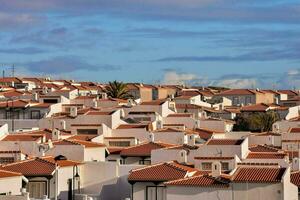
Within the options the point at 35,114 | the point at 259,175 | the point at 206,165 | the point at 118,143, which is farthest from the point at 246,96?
the point at 259,175

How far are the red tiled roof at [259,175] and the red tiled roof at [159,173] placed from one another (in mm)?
5278

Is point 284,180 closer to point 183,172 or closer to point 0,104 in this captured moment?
point 183,172

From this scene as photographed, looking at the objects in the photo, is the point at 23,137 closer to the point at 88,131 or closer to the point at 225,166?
the point at 225,166

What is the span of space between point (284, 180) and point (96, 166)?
574 inches

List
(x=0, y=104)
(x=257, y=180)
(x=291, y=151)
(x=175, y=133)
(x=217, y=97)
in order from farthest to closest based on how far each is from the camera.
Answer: (x=217, y=97) < (x=0, y=104) < (x=175, y=133) < (x=291, y=151) < (x=257, y=180)

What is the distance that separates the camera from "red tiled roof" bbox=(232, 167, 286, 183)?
1368 inches

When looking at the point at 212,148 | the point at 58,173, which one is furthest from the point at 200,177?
the point at 212,148

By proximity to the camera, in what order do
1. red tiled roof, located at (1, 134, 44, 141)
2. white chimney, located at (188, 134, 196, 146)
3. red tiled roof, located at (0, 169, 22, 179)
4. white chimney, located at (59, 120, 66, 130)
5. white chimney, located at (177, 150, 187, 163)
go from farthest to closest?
1. white chimney, located at (59, 120, 66, 130)
2. white chimney, located at (188, 134, 196, 146)
3. red tiled roof, located at (1, 134, 44, 141)
4. white chimney, located at (177, 150, 187, 163)
5. red tiled roof, located at (0, 169, 22, 179)

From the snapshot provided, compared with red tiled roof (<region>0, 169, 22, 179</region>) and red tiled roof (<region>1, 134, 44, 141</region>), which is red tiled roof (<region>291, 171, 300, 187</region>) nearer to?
red tiled roof (<region>0, 169, 22, 179</region>)

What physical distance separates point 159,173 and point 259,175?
714cm

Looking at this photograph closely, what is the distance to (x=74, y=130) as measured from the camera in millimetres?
70062

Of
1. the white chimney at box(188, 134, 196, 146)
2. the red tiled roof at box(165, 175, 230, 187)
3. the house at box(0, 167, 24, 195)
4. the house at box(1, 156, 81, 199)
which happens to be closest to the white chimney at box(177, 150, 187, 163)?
the house at box(1, 156, 81, 199)

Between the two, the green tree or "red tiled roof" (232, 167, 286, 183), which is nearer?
"red tiled roof" (232, 167, 286, 183)

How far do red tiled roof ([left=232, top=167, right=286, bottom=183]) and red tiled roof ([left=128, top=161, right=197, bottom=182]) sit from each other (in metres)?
5.28
